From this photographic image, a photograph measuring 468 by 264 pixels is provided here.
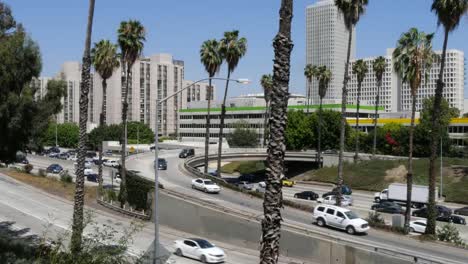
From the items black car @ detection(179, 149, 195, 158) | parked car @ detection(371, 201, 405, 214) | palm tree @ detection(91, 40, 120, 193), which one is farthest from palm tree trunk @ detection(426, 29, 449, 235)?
black car @ detection(179, 149, 195, 158)

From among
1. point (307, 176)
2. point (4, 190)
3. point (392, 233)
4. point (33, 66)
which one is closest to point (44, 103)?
point (33, 66)

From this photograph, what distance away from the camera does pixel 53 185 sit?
59.2 m

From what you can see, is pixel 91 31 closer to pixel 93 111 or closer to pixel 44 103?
pixel 44 103

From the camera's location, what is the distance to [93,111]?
197875 millimetres

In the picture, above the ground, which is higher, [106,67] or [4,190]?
[106,67]

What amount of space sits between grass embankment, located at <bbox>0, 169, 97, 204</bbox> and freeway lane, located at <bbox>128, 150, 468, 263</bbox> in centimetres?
834

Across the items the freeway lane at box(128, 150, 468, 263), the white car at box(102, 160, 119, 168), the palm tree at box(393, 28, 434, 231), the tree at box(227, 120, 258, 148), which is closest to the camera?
the freeway lane at box(128, 150, 468, 263)

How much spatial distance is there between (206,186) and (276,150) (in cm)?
4475

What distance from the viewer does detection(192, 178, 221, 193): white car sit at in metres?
54.9

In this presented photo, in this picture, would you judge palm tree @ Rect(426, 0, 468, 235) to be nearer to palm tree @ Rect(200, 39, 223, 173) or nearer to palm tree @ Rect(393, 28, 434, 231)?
palm tree @ Rect(393, 28, 434, 231)

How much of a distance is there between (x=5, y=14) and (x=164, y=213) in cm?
2343

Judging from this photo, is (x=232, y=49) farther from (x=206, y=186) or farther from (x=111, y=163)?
(x=111, y=163)

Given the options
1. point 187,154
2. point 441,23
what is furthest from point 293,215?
point 187,154

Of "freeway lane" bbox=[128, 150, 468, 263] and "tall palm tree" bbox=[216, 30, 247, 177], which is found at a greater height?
"tall palm tree" bbox=[216, 30, 247, 177]
